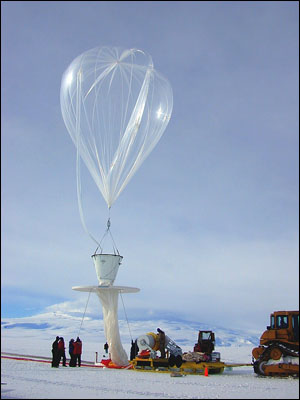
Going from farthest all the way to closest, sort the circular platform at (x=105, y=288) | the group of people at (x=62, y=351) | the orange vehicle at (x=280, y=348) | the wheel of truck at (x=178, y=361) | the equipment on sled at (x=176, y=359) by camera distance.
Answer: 1. the circular platform at (x=105, y=288)
2. the group of people at (x=62, y=351)
3. the wheel of truck at (x=178, y=361)
4. the equipment on sled at (x=176, y=359)
5. the orange vehicle at (x=280, y=348)

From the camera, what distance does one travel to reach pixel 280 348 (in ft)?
60.3

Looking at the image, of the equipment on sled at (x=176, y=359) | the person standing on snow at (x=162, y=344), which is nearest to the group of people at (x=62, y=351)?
the equipment on sled at (x=176, y=359)

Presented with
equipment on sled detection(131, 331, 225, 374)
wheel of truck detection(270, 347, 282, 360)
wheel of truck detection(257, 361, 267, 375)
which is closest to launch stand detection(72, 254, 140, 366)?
equipment on sled detection(131, 331, 225, 374)

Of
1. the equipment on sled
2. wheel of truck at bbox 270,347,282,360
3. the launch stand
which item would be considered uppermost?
the launch stand

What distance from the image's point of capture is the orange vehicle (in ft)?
59.4

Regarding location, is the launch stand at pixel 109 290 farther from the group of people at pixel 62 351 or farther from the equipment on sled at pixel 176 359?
the equipment on sled at pixel 176 359

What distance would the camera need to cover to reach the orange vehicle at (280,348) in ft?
59.4

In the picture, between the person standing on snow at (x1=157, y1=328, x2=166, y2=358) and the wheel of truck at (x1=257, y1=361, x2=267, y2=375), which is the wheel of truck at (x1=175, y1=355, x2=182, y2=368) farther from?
the wheel of truck at (x1=257, y1=361, x2=267, y2=375)

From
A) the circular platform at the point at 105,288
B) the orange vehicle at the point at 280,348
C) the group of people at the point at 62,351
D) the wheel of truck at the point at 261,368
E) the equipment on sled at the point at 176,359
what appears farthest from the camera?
the circular platform at the point at 105,288

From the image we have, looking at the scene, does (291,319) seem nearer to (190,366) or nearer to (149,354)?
(190,366)

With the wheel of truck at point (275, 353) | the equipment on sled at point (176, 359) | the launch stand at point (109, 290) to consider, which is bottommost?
the equipment on sled at point (176, 359)

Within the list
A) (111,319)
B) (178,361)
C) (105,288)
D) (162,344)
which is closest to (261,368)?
(178,361)

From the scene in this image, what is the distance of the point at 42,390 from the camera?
13.1 metres

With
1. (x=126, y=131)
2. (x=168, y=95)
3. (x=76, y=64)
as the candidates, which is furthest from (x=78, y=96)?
(x=168, y=95)
